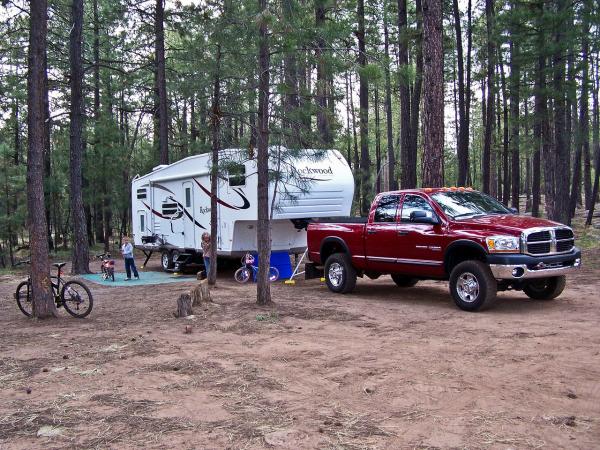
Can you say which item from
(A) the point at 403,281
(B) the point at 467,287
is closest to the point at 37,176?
(B) the point at 467,287

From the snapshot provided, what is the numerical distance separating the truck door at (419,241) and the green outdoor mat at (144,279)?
702 centimetres

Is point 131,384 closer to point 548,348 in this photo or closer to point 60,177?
point 548,348

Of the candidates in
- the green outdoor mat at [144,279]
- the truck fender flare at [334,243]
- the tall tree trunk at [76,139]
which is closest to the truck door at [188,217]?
the green outdoor mat at [144,279]

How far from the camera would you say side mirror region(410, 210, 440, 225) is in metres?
9.39

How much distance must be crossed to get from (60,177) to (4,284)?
1286 centimetres

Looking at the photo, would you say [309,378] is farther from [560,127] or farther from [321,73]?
[560,127]

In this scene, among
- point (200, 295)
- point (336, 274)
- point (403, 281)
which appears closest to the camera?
point (200, 295)

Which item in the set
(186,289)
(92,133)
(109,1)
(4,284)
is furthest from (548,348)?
(92,133)

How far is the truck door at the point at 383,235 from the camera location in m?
10.2

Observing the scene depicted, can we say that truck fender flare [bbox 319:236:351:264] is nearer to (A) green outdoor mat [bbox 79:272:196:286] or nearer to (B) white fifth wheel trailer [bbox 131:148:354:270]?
(B) white fifth wheel trailer [bbox 131:148:354:270]

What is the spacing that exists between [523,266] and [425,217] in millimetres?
1860

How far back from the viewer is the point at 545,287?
9.45 metres

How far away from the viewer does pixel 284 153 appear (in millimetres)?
9859

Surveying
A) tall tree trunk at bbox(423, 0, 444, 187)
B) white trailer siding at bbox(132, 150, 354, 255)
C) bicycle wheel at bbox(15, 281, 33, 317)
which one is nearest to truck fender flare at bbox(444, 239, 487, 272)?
tall tree trunk at bbox(423, 0, 444, 187)
